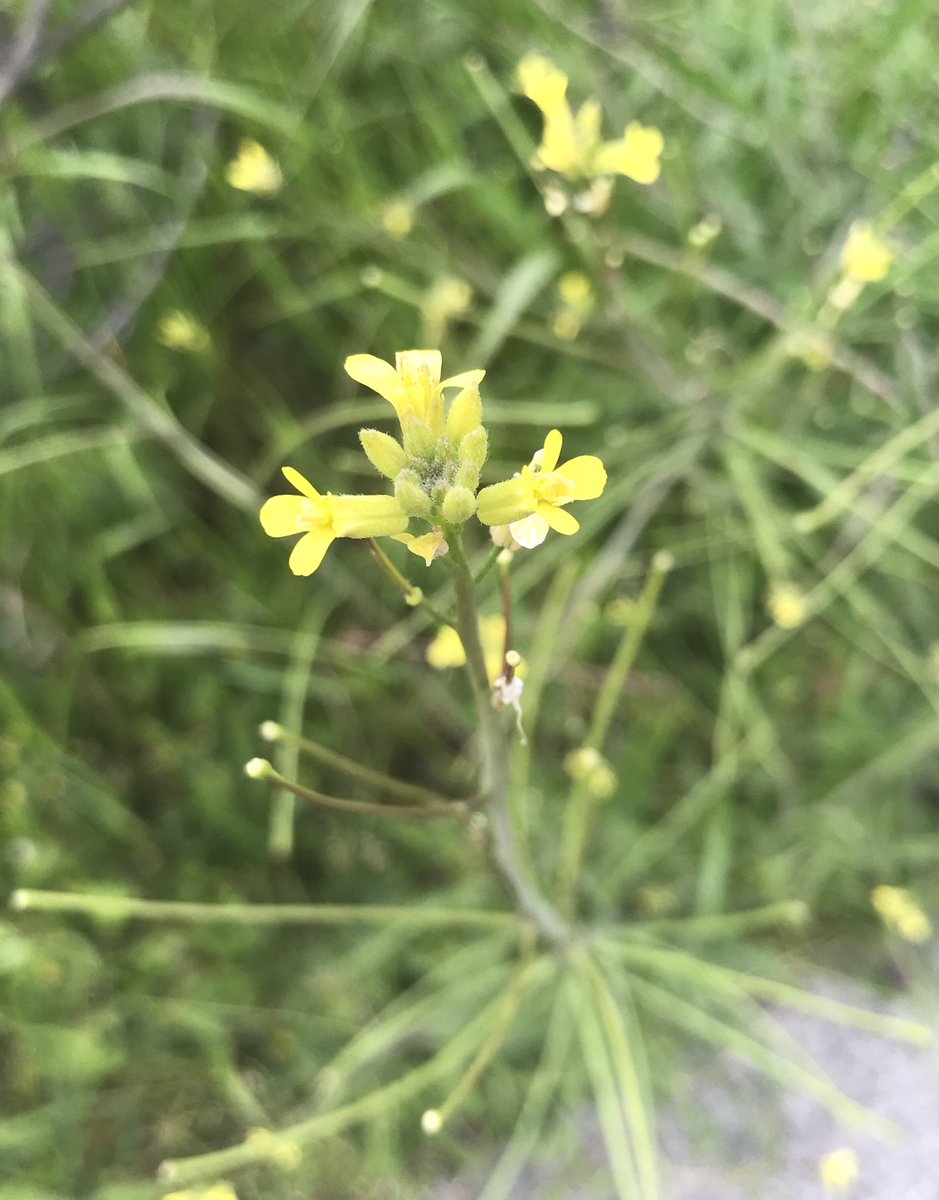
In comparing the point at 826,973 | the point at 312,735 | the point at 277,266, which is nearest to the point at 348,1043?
the point at 312,735

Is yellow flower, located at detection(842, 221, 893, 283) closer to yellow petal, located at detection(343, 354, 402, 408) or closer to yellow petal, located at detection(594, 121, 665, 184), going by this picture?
yellow petal, located at detection(594, 121, 665, 184)

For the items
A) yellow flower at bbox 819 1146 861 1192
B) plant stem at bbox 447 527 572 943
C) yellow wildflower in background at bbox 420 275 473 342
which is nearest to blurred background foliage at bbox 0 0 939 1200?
yellow wildflower in background at bbox 420 275 473 342

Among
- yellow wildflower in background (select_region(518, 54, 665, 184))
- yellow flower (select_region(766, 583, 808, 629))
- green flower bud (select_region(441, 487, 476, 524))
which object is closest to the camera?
green flower bud (select_region(441, 487, 476, 524))

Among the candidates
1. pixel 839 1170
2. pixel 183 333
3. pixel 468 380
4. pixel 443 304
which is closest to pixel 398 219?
pixel 443 304

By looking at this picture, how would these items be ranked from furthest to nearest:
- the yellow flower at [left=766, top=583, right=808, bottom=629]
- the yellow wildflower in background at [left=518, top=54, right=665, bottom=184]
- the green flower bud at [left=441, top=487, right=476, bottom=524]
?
the yellow flower at [left=766, top=583, right=808, bottom=629], the yellow wildflower in background at [left=518, top=54, right=665, bottom=184], the green flower bud at [left=441, top=487, right=476, bottom=524]

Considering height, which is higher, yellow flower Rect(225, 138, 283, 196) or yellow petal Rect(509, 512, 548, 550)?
yellow flower Rect(225, 138, 283, 196)

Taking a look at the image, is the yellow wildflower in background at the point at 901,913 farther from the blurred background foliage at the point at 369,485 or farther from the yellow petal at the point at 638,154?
the yellow petal at the point at 638,154

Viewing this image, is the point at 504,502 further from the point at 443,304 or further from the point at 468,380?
the point at 443,304

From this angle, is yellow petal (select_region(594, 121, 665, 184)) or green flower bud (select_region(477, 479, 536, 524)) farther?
yellow petal (select_region(594, 121, 665, 184))
